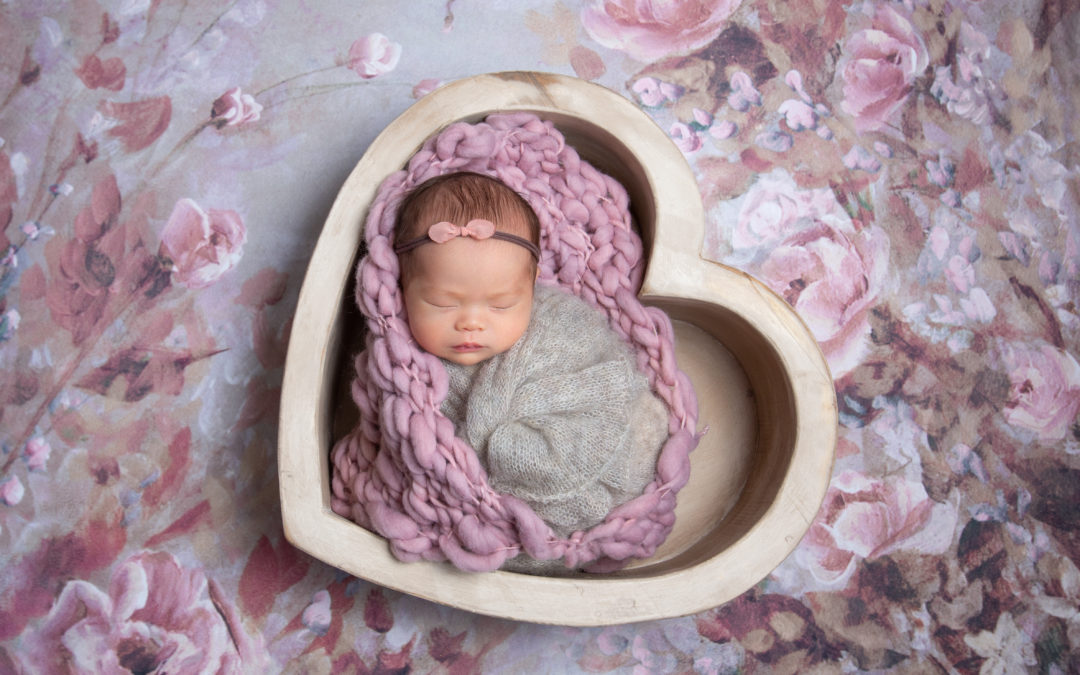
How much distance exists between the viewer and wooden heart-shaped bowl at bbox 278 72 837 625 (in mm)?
1075

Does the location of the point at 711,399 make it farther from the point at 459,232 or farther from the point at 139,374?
the point at 139,374

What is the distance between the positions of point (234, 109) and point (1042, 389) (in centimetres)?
140

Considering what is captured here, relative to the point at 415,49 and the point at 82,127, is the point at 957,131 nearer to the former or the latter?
the point at 415,49

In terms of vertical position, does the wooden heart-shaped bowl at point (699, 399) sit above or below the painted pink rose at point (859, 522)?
above

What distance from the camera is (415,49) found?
57.9 inches

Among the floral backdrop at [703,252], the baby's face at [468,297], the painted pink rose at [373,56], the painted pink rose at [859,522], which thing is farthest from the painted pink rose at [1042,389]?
Result: the painted pink rose at [373,56]

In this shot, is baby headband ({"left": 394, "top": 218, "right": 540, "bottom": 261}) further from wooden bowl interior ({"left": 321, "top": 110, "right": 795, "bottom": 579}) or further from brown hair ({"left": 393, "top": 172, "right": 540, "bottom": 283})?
wooden bowl interior ({"left": 321, "top": 110, "right": 795, "bottom": 579})

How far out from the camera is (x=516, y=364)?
1093 millimetres

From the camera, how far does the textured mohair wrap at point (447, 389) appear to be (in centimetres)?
105

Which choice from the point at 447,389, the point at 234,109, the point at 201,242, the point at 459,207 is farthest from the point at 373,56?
the point at 447,389

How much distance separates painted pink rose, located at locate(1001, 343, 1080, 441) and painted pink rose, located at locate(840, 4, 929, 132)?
1.49 ft

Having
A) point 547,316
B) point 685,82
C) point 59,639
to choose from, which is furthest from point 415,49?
point 59,639

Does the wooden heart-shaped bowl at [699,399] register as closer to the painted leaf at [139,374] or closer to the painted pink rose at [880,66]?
the painted leaf at [139,374]

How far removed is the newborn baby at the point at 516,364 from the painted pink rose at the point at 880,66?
729 mm
